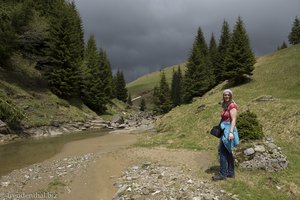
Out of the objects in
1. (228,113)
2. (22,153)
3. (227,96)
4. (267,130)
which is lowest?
(267,130)

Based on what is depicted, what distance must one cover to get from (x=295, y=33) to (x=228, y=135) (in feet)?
358

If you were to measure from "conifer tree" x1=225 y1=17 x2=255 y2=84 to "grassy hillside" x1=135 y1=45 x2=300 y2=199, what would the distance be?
2.38 metres

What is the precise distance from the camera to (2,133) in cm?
3369

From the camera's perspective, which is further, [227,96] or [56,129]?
[56,129]

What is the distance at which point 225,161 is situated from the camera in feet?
44.9

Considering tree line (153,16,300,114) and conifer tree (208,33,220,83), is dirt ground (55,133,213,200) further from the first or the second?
conifer tree (208,33,220,83)

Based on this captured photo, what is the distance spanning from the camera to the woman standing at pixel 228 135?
13117mm

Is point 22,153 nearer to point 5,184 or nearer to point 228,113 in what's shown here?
point 5,184

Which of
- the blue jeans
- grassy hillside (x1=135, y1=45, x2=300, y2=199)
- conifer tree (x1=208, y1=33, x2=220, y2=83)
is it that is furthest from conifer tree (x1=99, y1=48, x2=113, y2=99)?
the blue jeans

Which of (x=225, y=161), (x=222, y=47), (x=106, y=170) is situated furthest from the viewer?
(x=222, y=47)

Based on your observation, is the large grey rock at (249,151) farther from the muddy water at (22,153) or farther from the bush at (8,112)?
the bush at (8,112)

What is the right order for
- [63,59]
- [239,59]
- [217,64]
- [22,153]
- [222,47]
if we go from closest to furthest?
[22,153] < [239,59] < [63,59] < [217,64] < [222,47]

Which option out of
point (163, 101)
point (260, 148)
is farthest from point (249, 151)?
point (163, 101)

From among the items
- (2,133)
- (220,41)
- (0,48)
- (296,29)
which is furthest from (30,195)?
(296,29)
